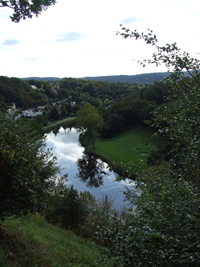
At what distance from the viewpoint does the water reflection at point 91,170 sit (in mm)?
31097

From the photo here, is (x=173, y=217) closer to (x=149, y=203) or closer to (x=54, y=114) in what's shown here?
(x=149, y=203)

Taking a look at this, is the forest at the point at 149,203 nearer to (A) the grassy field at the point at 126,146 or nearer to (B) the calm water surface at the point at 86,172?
(B) the calm water surface at the point at 86,172

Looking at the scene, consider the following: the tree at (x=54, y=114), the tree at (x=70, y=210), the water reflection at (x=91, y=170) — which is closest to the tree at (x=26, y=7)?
the tree at (x=70, y=210)

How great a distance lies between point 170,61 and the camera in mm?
4648

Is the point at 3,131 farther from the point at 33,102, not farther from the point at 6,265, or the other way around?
the point at 33,102

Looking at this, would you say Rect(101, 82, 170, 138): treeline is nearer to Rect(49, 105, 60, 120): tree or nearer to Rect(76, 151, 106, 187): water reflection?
Rect(76, 151, 106, 187): water reflection

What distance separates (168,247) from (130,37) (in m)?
3.93

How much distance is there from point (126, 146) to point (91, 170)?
10.7 m

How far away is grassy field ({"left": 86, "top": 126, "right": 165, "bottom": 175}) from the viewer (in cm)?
3647

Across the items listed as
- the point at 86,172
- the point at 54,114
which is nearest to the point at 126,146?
the point at 86,172

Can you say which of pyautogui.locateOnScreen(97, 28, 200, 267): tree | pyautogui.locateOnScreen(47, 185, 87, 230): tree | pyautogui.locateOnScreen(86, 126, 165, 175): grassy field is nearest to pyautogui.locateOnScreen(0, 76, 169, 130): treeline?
pyautogui.locateOnScreen(97, 28, 200, 267): tree

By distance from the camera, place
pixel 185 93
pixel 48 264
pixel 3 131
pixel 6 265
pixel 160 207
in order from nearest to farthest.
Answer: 1. pixel 160 207
2. pixel 185 93
3. pixel 6 265
4. pixel 3 131
5. pixel 48 264

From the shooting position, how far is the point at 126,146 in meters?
42.5

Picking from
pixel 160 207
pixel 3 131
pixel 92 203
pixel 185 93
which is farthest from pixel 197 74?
A: pixel 92 203
